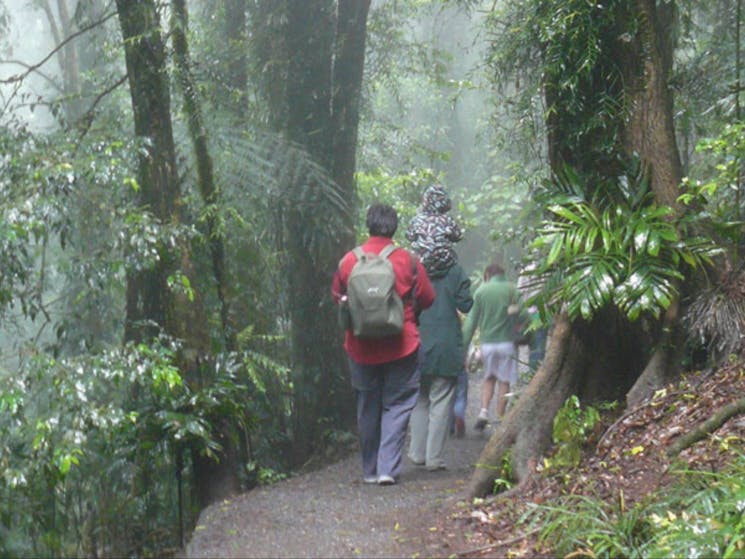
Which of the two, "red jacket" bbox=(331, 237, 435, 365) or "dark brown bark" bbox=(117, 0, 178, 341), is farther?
"dark brown bark" bbox=(117, 0, 178, 341)

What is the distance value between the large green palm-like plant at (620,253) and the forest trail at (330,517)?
1.65 meters

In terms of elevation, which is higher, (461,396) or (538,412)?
(538,412)

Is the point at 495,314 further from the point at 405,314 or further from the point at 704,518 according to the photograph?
the point at 704,518

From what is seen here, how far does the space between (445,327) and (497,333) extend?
73.1 inches

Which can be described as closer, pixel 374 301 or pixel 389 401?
pixel 374 301

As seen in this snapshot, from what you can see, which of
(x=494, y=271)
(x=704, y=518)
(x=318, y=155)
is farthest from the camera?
(x=318, y=155)

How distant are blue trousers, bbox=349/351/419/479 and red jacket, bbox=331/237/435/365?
3.7 inches

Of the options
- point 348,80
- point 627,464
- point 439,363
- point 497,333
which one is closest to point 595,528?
point 627,464

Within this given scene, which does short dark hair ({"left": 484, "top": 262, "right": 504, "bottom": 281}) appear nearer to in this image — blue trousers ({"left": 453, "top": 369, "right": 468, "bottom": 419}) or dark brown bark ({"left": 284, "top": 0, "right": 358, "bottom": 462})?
blue trousers ({"left": 453, "top": 369, "right": 468, "bottom": 419})

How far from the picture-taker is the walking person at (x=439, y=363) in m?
8.79

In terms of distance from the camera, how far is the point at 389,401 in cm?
806

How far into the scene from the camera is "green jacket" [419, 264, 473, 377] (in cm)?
880

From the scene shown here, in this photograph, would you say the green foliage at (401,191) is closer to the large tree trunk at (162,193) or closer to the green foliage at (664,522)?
the large tree trunk at (162,193)

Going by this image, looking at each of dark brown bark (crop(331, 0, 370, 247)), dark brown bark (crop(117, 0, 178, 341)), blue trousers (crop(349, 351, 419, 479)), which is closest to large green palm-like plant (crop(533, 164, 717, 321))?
blue trousers (crop(349, 351, 419, 479))
